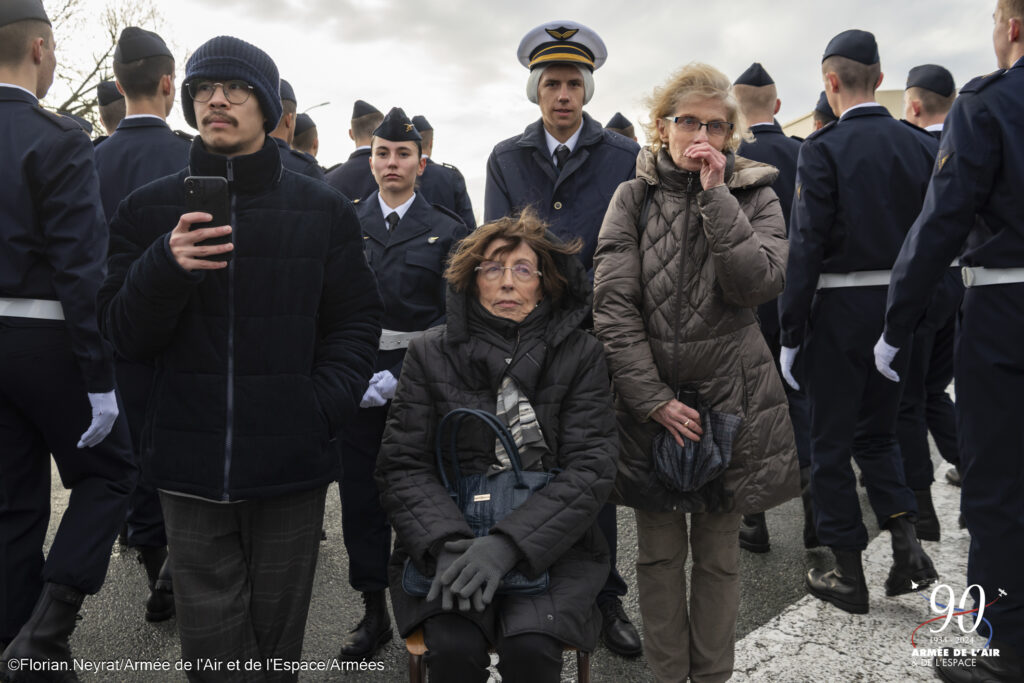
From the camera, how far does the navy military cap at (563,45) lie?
10.9 ft

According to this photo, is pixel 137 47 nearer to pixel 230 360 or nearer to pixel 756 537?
pixel 230 360

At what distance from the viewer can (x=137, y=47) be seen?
3904 millimetres

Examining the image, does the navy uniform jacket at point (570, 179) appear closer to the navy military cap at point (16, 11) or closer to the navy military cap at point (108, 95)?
the navy military cap at point (16, 11)

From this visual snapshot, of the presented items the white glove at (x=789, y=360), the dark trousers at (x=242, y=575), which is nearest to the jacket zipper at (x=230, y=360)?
the dark trousers at (x=242, y=575)

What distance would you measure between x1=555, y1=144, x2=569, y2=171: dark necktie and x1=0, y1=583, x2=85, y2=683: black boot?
2.60 meters

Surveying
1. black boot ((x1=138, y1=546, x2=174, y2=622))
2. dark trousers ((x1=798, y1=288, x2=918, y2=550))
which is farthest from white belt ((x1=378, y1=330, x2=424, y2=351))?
dark trousers ((x1=798, y1=288, x2=918, y2=550))

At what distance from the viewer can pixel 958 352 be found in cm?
288

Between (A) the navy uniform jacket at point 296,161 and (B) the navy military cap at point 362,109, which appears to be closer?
(A) the navy uniform jacket at point 296,161

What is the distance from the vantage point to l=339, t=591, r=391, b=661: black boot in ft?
10.5

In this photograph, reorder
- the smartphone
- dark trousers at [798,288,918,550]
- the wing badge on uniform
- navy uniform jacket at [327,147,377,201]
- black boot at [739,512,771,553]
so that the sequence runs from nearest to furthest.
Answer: the smartphone, the wing badge on uniform, dark trousers at [798,288,918,550], black boot at [739,512,771,553], navy uniform jacket at [327,147,377,201]

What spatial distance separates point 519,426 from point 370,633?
138cm

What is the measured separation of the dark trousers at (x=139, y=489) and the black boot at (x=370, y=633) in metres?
1.15

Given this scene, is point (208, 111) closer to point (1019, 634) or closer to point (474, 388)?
point (474, 388)

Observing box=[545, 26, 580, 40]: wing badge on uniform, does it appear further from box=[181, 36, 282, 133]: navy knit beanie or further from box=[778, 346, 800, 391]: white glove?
box=[778, 346, 800, 391]: white glove
